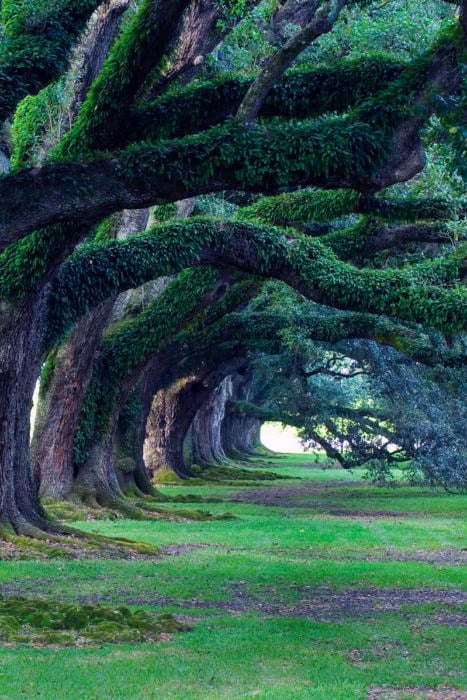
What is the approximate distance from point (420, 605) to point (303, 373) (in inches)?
841

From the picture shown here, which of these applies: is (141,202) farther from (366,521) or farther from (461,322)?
(366,521)

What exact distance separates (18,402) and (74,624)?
685cm

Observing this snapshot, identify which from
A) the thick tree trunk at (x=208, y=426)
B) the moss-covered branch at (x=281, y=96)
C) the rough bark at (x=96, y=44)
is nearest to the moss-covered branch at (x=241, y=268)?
the rough bark at (x=96, y=44)

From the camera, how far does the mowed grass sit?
7.29 meters

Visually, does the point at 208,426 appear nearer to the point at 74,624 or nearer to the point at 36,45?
the point at 36,45

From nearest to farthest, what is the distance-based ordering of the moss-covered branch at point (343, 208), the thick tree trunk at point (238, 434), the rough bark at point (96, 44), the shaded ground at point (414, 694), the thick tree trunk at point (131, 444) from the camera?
the shaded ground at point (414, 694) < the moss-covered branch at point (343, 208) < the rough bark at point (96, 44) < the thick tree trunk at point (131, 444) < the thick tree trunk at point (238, 434)

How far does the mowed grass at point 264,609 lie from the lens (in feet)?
23.9

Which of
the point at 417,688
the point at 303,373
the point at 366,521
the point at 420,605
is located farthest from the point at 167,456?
the point at 417,688

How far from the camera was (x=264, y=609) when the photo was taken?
431 inches

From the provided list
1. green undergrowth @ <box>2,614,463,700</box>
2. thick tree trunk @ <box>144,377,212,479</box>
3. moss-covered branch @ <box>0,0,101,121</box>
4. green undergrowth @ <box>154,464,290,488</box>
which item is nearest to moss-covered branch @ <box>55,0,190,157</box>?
moss-covered branch @ <box>0,0,101,121</box>

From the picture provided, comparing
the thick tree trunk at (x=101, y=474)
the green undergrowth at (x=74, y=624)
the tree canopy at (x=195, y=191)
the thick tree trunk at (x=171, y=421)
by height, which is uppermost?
the tree canopy at (x=195, y=191)

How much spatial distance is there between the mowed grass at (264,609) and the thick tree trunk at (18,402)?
167cm

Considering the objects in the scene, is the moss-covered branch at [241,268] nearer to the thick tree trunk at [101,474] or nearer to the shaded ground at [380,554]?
the shaded ground at [380,554]

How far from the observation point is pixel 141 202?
1090 cm
